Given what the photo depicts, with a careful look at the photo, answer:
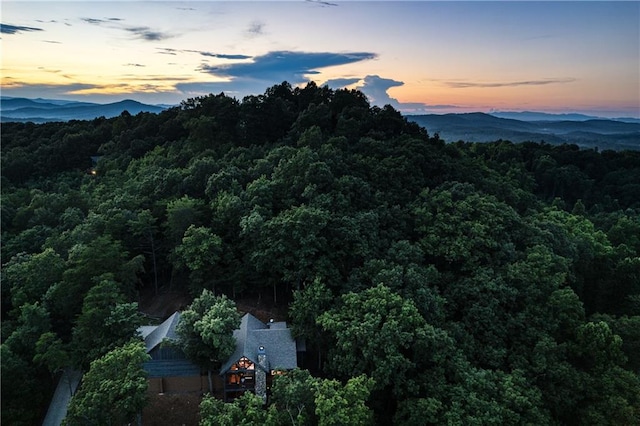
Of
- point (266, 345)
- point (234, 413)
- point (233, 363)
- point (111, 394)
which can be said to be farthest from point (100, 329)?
point (234, 413)

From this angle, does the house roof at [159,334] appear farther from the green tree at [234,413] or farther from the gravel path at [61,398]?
the green tree at [234,413]

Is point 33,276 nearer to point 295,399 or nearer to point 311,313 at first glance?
point 311,313

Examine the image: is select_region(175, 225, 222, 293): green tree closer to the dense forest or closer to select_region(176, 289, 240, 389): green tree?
the dense forest

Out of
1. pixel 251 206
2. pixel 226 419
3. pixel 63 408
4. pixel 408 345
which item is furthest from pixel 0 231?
pixel 408 345

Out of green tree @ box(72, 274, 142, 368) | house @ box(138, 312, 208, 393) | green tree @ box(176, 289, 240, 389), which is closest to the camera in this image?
green tree @ box(176, 289, 240, 389)

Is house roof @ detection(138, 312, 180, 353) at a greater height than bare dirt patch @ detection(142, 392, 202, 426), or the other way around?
house roof @ detection(138, 312, 180, 353)

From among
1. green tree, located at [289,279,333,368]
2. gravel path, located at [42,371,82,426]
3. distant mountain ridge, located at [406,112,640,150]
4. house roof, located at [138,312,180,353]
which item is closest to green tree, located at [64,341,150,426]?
house roof, located at [138,312,180,353]

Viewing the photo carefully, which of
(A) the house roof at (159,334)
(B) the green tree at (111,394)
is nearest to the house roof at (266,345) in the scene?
(A) the house roof at (159,334)
